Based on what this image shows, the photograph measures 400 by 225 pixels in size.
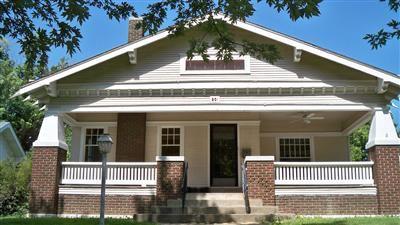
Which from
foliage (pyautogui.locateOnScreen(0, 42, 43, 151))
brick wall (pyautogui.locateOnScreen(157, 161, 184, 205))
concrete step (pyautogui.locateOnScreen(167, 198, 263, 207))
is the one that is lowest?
concrete step (pyautogui.locateOnScreen(167, 198, 263, 207))

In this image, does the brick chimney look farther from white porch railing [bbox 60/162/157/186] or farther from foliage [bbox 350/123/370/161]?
foliage [bbox 350/123/370/161]

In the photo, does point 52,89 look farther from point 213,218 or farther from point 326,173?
point 326,173

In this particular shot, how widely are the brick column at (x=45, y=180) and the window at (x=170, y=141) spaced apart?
411cm

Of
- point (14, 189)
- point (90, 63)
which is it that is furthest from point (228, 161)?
point (14, 189)

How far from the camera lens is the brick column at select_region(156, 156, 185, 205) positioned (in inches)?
572

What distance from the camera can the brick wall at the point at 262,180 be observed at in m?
14.4

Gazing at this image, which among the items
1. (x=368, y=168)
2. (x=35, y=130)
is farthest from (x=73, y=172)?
(x=35, y=130)

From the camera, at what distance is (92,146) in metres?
18.3

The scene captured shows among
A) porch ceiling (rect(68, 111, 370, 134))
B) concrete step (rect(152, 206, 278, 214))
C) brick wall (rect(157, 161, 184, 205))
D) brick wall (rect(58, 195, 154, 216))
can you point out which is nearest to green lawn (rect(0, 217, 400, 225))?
concrete step (rect(152, 206, 278, 214))

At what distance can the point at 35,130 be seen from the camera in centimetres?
3791

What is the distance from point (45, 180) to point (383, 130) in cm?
1040

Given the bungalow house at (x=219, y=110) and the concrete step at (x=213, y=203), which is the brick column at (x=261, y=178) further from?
the concrete step at (x=213, y=203)

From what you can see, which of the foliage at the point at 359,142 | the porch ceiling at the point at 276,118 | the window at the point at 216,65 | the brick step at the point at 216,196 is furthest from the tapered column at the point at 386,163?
the foliage at the point at 359,142

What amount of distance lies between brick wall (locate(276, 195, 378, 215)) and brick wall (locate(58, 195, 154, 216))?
13.4 feet
